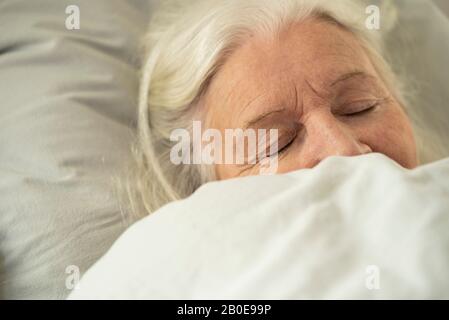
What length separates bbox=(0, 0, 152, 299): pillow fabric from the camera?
77cm

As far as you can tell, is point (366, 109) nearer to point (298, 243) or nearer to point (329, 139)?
point (329, 139)

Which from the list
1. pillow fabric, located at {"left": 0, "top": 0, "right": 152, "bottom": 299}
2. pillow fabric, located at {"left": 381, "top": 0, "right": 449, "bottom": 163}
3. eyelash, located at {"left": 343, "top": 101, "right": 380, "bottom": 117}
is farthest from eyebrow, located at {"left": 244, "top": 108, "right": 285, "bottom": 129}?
Answer: pillow fabric, located at {"left": 381, "top": 0, "right": 449, "bottom": 163}

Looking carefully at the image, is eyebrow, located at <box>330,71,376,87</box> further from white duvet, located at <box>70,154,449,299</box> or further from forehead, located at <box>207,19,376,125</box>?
white duvet, located at <box>70,154,449,299</box>

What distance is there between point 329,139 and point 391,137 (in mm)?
121

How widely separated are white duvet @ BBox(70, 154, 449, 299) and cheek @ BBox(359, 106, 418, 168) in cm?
19

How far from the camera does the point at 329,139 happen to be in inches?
30.1

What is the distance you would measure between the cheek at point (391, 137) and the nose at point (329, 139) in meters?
0.02

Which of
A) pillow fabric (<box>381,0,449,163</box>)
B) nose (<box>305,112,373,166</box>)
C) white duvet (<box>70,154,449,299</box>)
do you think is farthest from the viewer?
pillow fabric (<box>381,0,449,163</box>)

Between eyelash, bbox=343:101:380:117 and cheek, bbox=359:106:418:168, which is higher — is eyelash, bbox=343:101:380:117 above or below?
above

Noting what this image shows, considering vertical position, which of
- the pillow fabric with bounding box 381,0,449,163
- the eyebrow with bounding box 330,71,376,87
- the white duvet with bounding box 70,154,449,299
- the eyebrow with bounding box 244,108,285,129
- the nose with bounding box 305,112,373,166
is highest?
the pillow fabric with bounding box 381,0,449,163

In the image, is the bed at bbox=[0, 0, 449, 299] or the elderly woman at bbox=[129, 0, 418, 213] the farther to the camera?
the elderly woman at bbox=[129, 0, 418, 213]

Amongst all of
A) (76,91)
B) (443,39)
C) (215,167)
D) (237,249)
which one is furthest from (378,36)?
(237,249)

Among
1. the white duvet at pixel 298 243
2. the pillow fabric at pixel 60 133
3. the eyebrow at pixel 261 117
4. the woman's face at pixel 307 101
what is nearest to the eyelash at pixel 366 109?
the woman's face at pixel 307 101

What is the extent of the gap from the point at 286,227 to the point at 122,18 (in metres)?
0.71
